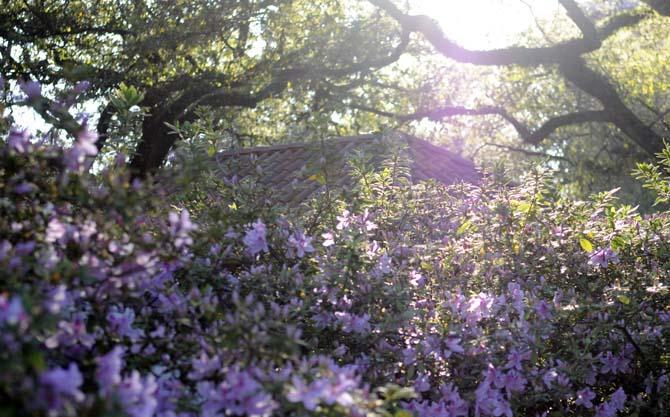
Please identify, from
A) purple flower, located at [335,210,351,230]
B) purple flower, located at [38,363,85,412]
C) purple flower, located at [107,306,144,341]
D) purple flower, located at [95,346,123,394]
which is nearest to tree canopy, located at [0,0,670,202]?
purple flower, located at [335,210,351,230]

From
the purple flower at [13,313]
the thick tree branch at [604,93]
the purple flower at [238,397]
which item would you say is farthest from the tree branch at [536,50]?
the purple flower at [13,313]

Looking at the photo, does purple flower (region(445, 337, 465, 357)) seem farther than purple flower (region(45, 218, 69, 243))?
Yes

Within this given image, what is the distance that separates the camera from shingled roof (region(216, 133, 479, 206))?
3.93 metres

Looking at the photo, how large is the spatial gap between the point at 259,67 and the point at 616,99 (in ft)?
19.7

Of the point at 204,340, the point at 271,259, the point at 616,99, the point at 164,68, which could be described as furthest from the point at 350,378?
the point at 616,99

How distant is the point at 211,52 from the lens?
40.3 ft

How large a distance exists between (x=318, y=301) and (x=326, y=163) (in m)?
0.91

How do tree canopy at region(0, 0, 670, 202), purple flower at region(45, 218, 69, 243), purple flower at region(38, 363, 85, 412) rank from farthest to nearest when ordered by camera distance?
tree canopy at region(0, 0, 670, 202)
purple flower at region(45, 218, 69, 243)
purple flower at region(38, 363, 85, 412)

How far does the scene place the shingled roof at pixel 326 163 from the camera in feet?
12.9

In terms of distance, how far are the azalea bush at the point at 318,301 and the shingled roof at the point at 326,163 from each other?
0.17 meters

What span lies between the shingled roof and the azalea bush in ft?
0.57

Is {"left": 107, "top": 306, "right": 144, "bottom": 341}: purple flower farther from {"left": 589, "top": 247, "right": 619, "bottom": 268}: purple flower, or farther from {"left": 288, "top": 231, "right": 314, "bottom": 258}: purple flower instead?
{"left": 589, "top": 247, "right": 619, "bottom": 268}: purple flower

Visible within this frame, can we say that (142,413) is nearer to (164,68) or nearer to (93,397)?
(93,397)

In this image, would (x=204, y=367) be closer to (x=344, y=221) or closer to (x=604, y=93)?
(x=344, y=221)
